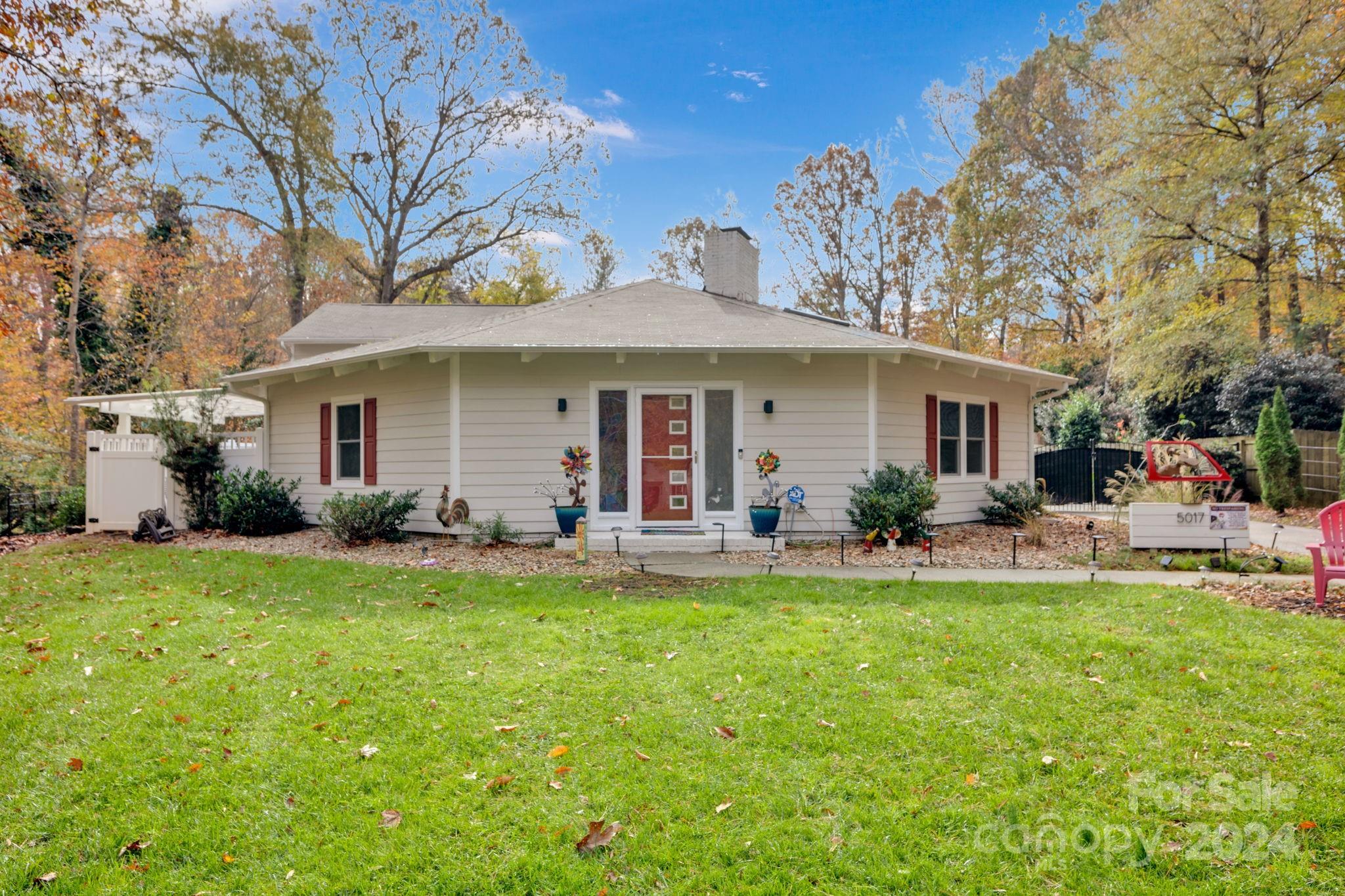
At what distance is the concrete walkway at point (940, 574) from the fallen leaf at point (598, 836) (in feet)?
13.9

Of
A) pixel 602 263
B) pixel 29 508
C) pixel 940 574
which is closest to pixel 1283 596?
pixel 940 574

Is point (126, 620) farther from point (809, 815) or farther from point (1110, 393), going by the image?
point (1110, 393)

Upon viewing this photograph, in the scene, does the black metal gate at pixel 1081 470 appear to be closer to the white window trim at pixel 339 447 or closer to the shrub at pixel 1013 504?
the shrub at pixel 1013 504

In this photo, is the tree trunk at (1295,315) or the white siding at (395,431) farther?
the tree trunk at (1295,315)

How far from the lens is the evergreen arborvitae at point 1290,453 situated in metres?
12.6

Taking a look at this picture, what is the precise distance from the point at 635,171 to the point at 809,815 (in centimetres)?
2114

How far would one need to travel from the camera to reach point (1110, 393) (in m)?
20.0

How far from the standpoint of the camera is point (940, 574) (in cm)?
689

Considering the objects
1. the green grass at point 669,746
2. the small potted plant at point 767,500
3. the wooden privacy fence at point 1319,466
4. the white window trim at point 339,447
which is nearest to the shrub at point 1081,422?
the wooden privacy fence at point 1319,466

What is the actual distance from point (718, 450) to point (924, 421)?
337cm

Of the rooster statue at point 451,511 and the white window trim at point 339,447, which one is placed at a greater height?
the white window trim at point 339,447

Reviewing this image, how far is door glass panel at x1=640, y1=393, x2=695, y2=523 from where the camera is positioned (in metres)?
9.41

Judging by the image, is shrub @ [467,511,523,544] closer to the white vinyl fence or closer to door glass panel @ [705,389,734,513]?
door glass panel @ [705,389,734,513]

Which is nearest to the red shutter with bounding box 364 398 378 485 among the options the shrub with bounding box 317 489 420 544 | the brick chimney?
the shrub with bounding box 317 489 420 544
